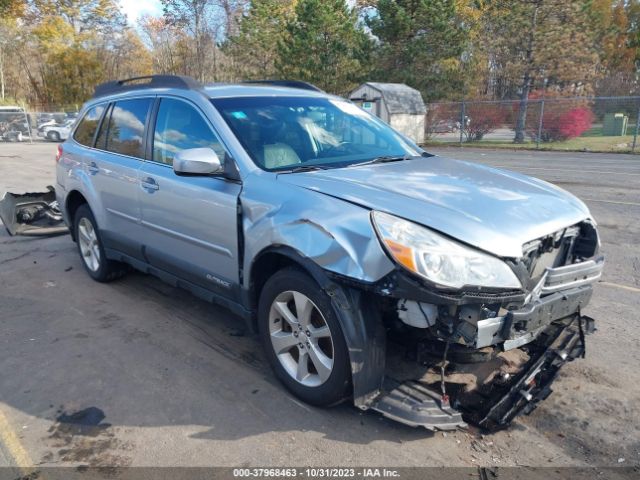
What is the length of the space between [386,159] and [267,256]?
1265mm

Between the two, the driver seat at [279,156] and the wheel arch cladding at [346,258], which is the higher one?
the driver seat at [279,156]

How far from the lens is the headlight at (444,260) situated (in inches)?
96.7

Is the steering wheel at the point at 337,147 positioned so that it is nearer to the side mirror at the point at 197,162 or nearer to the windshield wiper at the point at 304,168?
the windshield wiper at the point at 304,168

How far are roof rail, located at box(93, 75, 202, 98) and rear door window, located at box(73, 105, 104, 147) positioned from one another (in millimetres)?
183

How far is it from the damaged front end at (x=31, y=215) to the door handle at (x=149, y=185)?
13.2ft

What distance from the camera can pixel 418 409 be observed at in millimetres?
2711

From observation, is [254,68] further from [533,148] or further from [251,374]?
[251,374]

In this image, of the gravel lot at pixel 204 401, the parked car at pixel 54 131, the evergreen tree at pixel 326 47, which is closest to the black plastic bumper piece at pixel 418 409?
the gravel lot at pixel 204 401

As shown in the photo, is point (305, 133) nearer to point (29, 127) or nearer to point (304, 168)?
point (304, 168)

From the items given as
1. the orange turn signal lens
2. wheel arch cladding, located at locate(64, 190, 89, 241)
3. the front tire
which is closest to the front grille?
the orange turn signal lens

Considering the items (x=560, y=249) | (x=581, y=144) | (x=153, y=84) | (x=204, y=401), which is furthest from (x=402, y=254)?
(x=581, y=144)

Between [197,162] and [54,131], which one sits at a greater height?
[197,162]

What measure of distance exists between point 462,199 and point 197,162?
5.39 ft

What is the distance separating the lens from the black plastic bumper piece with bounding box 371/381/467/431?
104 inches
